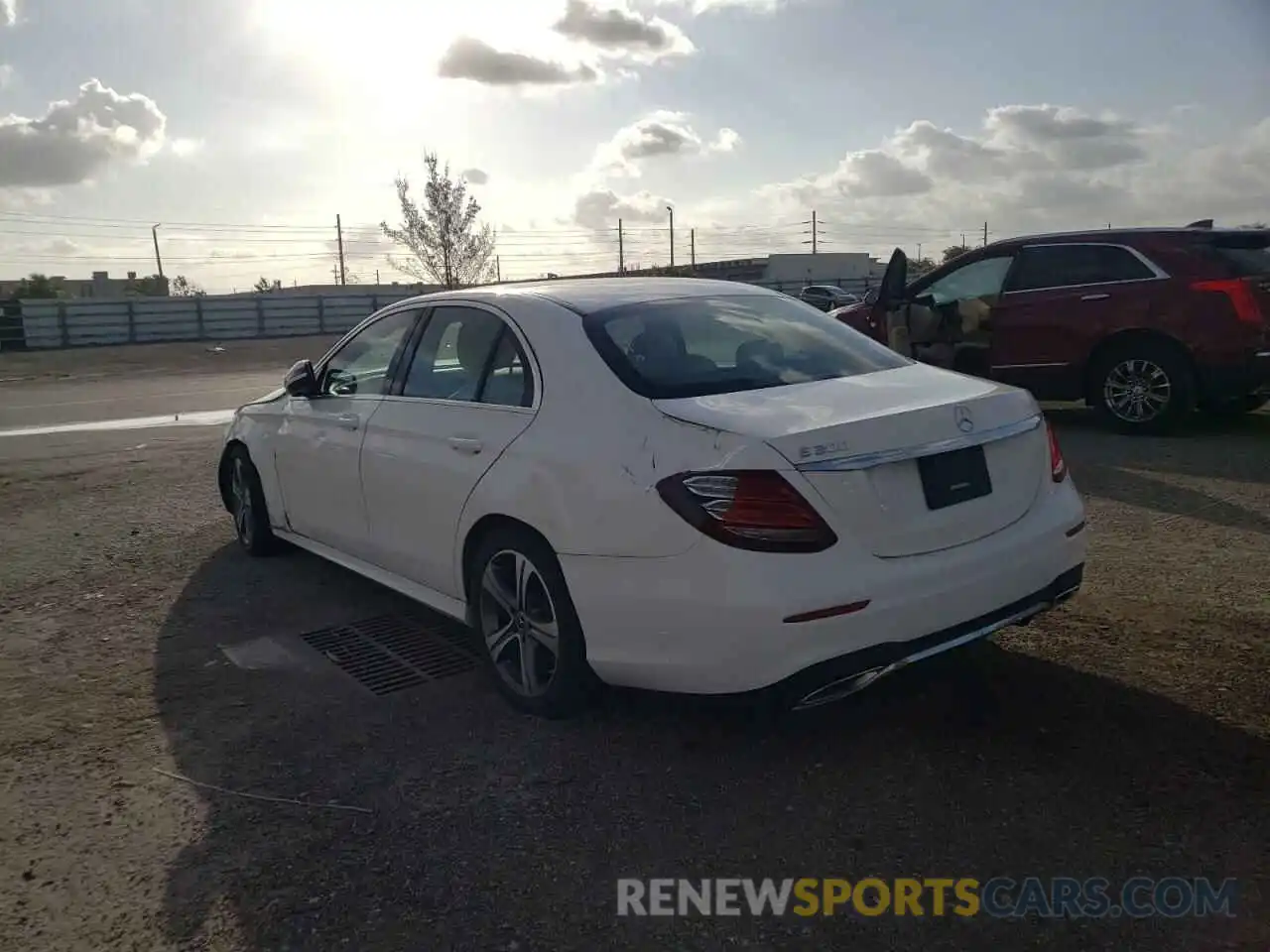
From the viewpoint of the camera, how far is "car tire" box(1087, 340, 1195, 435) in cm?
873

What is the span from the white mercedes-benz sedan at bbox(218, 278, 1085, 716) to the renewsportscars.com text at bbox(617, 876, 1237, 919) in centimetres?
59

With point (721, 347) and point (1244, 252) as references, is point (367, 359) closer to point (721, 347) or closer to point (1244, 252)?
point (721, 347)

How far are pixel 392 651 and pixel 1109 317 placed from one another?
6.91m

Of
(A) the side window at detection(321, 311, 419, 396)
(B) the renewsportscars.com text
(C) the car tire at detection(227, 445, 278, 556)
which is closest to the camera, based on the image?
(B) the renewsportscars.com text

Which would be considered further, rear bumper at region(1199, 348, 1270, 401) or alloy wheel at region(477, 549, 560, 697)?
rear bumper at region(1199, 348, 1270, 401)

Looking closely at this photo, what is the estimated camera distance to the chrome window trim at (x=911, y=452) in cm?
316

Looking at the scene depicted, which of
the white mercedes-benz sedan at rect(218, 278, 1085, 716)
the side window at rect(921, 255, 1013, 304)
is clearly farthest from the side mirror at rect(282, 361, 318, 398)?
the side window at rect(921, 255, 1013, 304)

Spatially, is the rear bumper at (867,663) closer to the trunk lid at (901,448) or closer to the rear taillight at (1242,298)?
the trunk lid at (901,448)

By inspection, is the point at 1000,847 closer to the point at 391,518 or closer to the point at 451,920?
the point at 451,920

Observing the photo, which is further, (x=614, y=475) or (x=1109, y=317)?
(x=1109, y=317)

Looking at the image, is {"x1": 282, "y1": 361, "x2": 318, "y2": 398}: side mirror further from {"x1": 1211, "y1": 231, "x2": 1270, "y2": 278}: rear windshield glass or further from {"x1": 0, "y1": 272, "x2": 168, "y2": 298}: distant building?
{"x1": 0, "y1": 272, "x2": 168, "y2": 298}: distant building

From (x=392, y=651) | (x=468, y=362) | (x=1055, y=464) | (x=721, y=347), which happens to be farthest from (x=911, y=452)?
(x=392, y=651)

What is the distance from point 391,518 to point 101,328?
34351 millimetres

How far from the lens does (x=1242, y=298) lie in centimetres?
838
